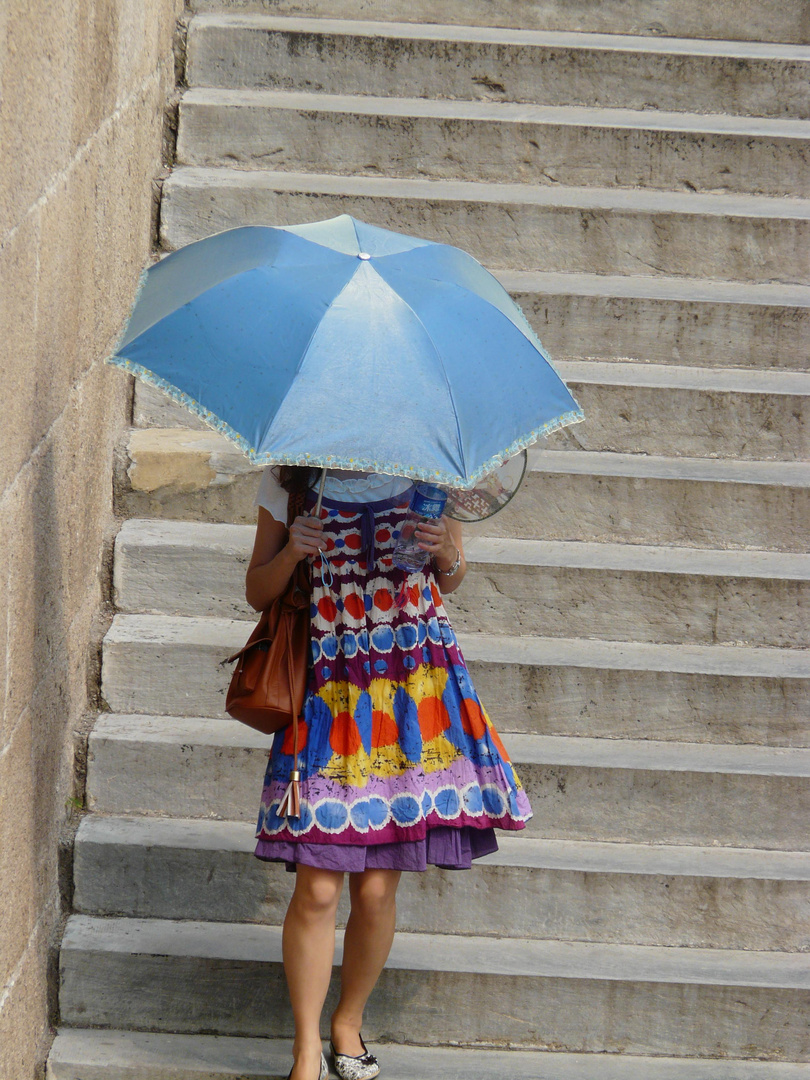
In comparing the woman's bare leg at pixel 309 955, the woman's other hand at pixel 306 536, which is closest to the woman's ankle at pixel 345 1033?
the woman's bare leg at pixel 309 955

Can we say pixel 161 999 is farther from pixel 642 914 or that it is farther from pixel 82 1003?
pixel 642 914

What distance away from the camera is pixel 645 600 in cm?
372

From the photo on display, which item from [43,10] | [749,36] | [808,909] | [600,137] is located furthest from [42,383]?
[749,36]

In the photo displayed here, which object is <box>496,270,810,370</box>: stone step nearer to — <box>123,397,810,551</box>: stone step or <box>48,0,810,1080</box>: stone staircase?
<box>48,0,810,1080</box>: stone staircase

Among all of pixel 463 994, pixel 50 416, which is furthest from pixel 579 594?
pixel 50 416

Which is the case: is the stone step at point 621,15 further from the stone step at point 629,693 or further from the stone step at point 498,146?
the stone step at point 629,693

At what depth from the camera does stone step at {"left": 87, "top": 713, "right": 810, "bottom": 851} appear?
335 cm

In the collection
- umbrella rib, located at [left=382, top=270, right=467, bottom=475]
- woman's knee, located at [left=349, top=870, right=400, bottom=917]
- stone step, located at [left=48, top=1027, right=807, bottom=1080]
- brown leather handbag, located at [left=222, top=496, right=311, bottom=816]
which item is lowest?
stone step, located at [left=48, top=1027, right=807, bottom=1080]

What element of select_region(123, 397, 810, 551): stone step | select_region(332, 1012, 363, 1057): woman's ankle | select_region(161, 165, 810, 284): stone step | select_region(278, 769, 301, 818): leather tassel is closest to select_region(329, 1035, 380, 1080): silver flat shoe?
select_region(332, 1012, 363, 1057): woman's ankle

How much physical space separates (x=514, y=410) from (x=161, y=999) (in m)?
1.86

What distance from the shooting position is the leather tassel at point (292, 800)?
2.48 m

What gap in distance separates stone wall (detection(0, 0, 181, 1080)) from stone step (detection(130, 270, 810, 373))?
57.9 inches

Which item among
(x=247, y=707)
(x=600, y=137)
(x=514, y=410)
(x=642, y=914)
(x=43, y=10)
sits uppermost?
(x=600, y=137)

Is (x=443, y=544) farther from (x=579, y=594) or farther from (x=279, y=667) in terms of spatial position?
(x=579, y=594)
